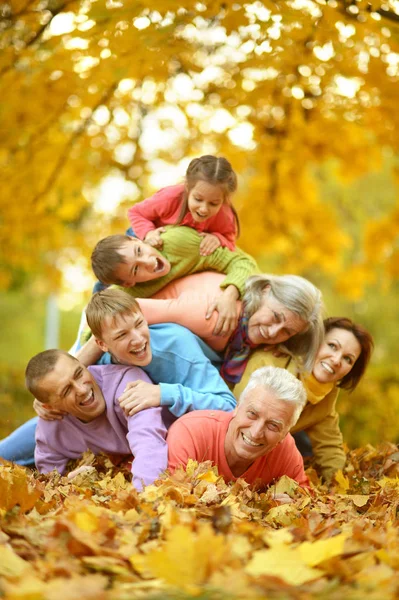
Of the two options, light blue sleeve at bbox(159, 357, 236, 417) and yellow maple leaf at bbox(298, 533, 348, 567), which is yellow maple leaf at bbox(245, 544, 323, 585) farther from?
light blue sleeve at bbox(159, 357, 236, 417)

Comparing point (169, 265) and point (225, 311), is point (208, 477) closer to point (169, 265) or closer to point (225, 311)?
point (225, 311)

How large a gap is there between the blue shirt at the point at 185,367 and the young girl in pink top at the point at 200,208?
2.00ft

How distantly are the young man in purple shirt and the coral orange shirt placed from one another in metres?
0.08

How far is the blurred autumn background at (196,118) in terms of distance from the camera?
Result: 15.0 ft

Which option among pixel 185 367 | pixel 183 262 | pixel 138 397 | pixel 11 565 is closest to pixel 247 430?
pixel 138 397

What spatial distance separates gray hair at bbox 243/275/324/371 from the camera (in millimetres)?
4129

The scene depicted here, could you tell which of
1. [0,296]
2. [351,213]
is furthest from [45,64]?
[0,296]

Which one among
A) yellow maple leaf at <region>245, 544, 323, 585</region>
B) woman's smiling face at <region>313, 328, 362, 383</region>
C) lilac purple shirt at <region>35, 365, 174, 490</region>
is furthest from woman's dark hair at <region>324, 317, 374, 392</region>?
yellow maple leaf at <region>245, 544, 323, 585</region>

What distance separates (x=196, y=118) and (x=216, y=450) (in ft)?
18.0

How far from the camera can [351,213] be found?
17047 millimetres

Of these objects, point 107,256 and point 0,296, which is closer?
point 107,256

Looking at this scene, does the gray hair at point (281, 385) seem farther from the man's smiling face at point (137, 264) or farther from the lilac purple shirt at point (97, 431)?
the man's smiling face at point (137, 264)

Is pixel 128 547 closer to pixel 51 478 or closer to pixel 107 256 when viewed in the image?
pixel 51 478

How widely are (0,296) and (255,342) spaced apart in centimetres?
2109
